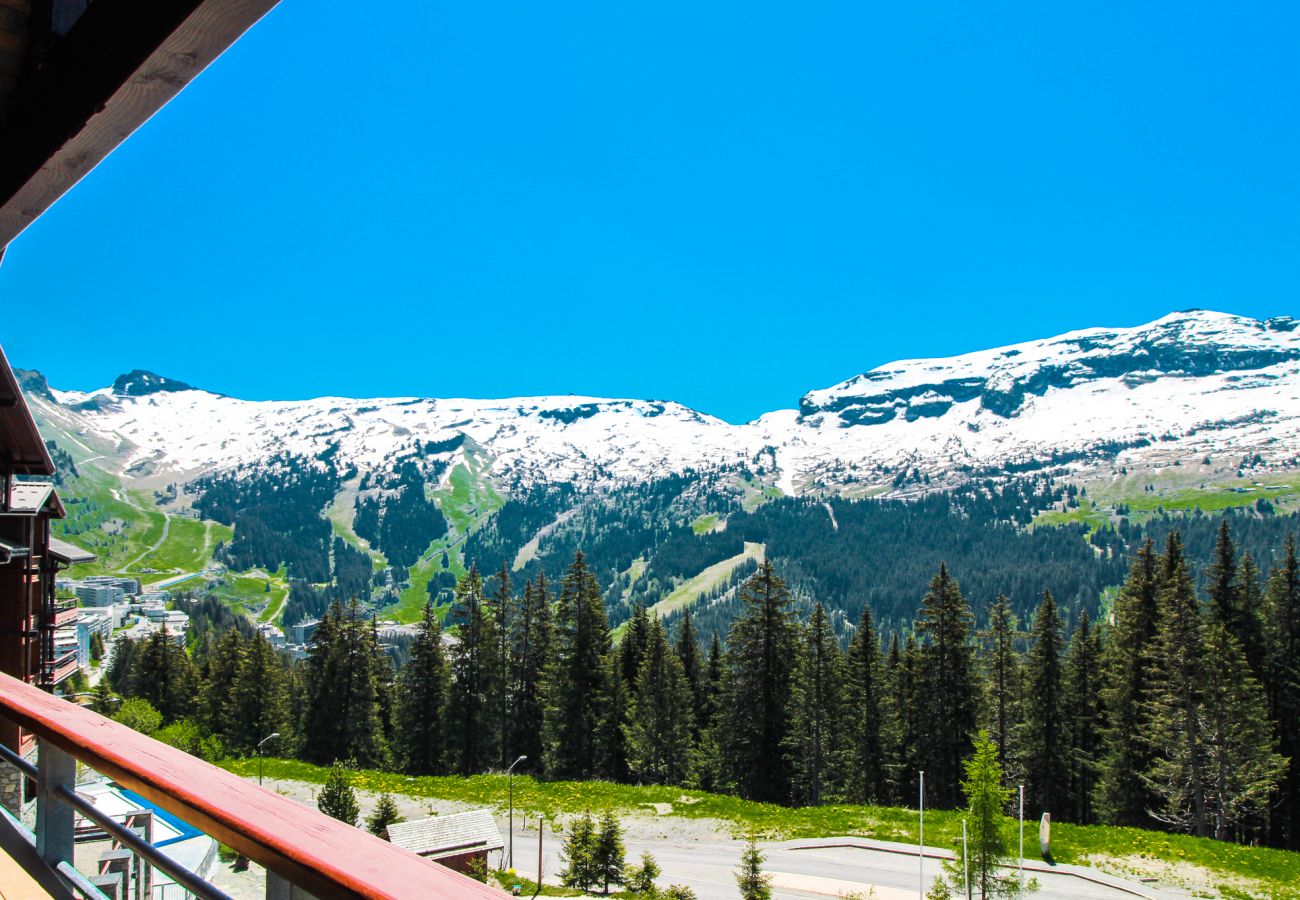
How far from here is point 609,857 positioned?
1185 inches

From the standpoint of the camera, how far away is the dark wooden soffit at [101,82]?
3.00 m

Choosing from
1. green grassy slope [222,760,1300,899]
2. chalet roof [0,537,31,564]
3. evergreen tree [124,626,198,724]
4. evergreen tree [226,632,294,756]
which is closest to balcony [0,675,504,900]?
chalet roof [0,537,31,564]

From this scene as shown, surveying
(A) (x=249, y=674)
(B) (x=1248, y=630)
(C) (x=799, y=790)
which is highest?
(B) (x=1248, y=630)

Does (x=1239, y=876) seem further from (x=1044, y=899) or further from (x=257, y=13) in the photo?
(x=257, y=13)

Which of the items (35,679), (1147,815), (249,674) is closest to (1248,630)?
(1147,815)

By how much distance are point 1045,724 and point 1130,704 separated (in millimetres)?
5856

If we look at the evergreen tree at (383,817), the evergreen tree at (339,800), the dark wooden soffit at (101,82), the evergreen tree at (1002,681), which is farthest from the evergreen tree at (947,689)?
the dark wooden soffit at (101,82)

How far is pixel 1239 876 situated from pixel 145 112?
38.0 meters

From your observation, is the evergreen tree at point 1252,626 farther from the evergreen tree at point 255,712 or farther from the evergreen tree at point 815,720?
the evergreen tree at point 255,712

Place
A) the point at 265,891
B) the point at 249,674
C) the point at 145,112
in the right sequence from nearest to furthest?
the point at 265,891 < the point at 145,112 < the point at 249,674

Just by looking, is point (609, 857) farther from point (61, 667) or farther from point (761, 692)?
point (61, 667)

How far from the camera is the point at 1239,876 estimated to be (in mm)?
28922

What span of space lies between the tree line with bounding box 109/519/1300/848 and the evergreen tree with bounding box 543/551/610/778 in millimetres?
125

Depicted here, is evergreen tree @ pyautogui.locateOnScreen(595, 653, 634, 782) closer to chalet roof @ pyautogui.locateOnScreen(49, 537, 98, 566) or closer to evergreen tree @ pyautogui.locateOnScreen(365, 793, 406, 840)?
evergreen tree @ pyautogui.locateOnScreen(365, 793, 406, 840)
